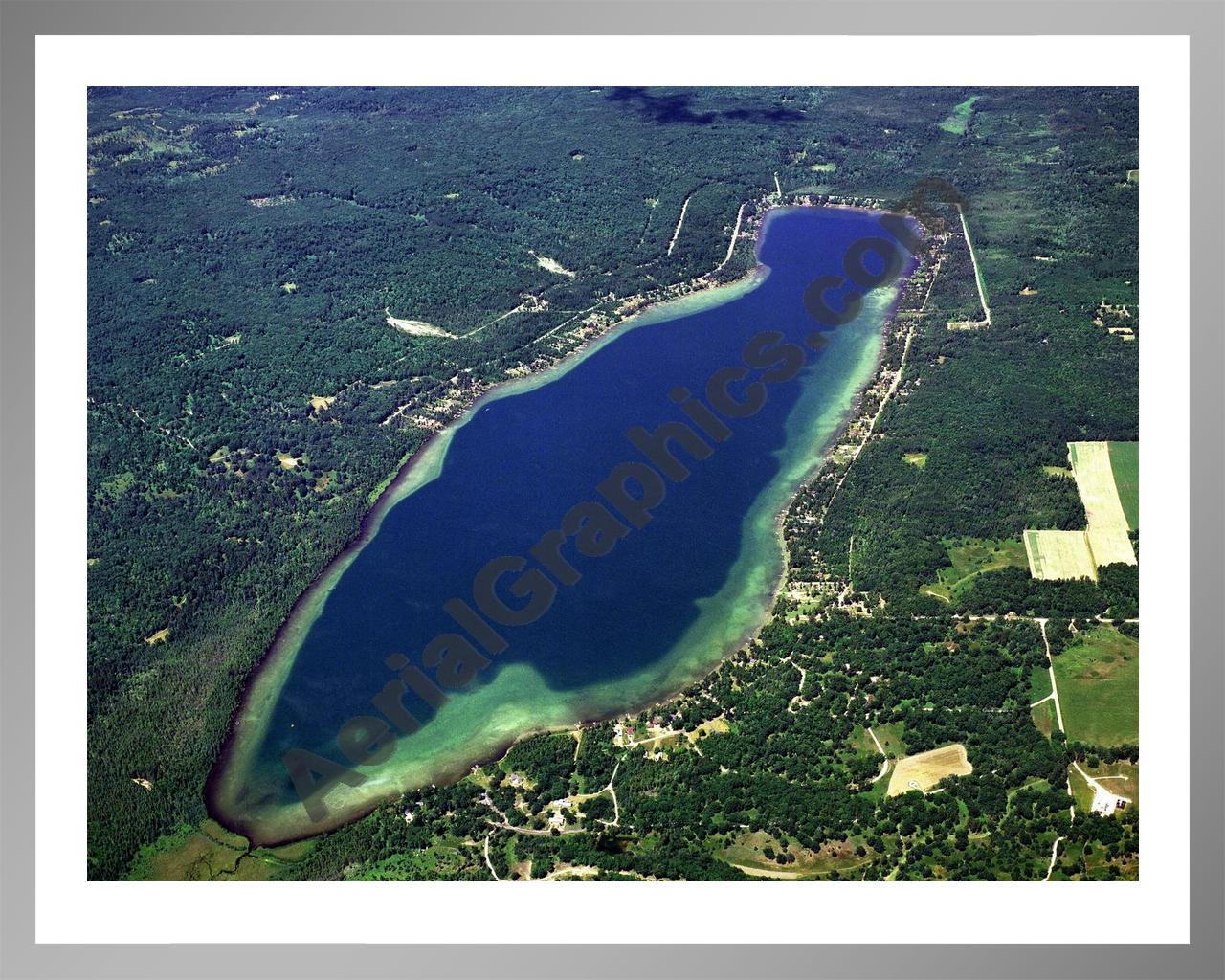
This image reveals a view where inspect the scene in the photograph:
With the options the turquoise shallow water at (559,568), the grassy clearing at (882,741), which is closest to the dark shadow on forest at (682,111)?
the turquoise shallow water at (559,568)

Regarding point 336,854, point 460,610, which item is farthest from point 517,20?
point 460,610

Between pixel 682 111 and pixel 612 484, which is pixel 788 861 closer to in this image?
pixel 612 484

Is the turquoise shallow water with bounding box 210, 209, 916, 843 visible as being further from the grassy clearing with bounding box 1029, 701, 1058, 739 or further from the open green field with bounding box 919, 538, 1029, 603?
the grassy clearing with bounding box 1029, 701, 1058, 739

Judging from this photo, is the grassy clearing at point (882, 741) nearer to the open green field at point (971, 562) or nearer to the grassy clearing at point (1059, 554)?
the open green field at point (971, 562)

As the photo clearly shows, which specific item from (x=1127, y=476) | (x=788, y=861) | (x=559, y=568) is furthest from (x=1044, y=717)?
(x=559, y=568)

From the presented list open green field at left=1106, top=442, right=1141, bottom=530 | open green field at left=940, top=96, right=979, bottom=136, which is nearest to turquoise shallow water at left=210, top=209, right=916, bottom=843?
open green field at left=1106, top=442, right=1141, bottom=530
